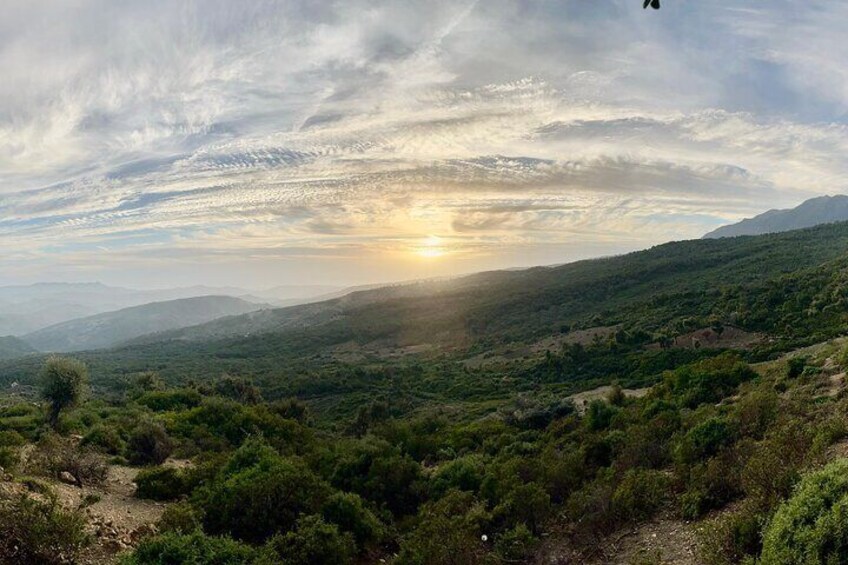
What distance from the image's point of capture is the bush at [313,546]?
11125 mm

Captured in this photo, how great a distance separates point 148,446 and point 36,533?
10.9 meters

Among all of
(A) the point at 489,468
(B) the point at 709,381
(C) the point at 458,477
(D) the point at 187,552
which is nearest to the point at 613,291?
(B) the point at 709,381

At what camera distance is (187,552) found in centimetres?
934

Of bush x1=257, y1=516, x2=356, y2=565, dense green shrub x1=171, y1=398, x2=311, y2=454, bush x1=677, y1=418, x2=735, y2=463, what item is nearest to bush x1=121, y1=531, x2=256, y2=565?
bush x1=257, y1=516, x2=356, y2=565

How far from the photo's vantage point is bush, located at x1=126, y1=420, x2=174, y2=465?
18.3 m

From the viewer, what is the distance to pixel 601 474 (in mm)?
14305

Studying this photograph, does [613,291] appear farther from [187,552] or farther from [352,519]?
[187,552]

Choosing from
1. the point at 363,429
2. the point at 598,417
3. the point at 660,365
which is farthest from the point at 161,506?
the point at 660,365

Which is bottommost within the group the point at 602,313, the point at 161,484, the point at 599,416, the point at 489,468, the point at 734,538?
the point at 602,313

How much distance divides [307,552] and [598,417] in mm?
14994

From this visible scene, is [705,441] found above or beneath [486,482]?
above

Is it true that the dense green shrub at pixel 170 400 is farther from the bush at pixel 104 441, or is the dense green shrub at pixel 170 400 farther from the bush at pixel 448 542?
the bush at pixel 448 542

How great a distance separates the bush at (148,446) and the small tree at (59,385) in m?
6.02

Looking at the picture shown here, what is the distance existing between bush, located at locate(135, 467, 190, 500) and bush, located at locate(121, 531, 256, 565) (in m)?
5.56
